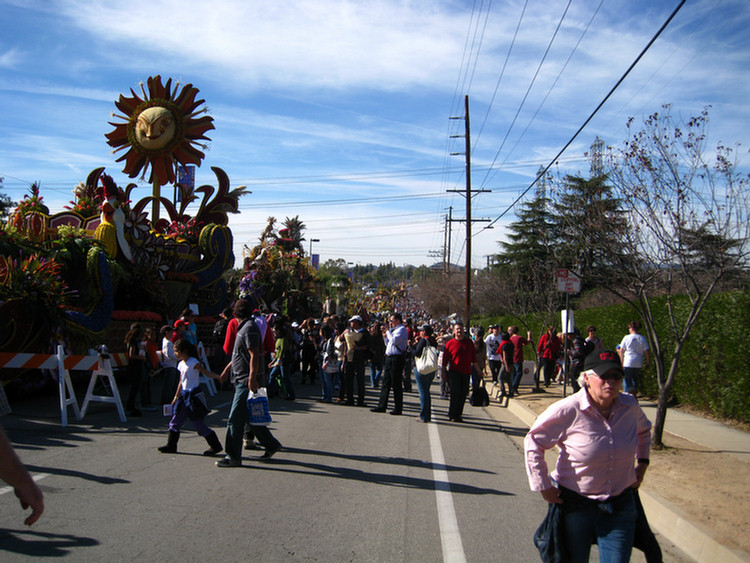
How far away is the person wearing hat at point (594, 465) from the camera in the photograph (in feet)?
11.7

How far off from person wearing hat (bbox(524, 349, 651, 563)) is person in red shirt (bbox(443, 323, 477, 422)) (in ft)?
25.7

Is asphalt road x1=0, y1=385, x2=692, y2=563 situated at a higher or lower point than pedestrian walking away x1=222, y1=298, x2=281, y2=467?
lower

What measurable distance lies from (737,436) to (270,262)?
2194cm

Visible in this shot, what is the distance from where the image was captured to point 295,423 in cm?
1084

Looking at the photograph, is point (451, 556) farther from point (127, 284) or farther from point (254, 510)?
point (127, 284)

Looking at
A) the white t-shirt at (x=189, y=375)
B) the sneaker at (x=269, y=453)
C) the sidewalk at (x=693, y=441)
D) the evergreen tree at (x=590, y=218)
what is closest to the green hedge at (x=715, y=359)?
the sidewalk at (x=693, y=441)

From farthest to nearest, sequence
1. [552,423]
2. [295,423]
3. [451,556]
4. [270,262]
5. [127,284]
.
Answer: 1. [270,262]
2. [127,284]
3. [295,423]
4. [451,556]
5. [552,423]

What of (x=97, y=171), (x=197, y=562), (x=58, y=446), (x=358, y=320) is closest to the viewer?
(x=197, y=562)

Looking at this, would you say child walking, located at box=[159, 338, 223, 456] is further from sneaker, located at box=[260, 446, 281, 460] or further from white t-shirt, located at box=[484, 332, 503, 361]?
white t-shirt, located at box=[484, 332, 503, 361]

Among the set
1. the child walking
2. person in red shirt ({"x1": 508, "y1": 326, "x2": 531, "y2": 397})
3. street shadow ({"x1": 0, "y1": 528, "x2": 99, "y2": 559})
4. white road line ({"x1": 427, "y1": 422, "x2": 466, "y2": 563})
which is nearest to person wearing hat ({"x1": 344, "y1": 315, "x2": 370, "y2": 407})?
person in red shirt ({"x1": 508, "y1": 326, "x2": 531, "y2": 397})

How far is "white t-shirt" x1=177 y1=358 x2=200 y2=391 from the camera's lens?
7516 millimetres

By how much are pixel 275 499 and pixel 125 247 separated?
1242 cm

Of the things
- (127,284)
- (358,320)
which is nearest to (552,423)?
(358,320)

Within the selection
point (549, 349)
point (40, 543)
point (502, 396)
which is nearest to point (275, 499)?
point (40, 543)
